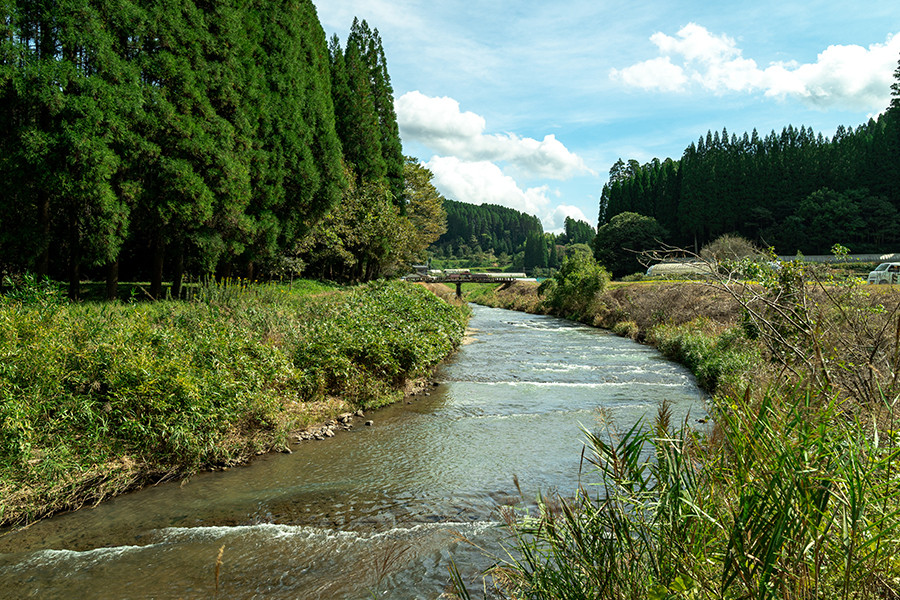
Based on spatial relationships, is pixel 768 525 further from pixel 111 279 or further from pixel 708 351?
pixel 111 279

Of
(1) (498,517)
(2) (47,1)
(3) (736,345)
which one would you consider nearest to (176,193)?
(2) (47,1)

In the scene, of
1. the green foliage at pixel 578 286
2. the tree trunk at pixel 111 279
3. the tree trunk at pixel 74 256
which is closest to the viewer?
the tree trunk at pixel 74 256

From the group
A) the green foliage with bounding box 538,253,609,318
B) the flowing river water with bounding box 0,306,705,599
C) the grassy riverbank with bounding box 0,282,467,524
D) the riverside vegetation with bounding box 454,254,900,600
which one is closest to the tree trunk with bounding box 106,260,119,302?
the grassy riverbank with bounding box 0,282,467,524

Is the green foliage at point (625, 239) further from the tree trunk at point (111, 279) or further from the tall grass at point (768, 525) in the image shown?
the tall grass at point (768, 525)

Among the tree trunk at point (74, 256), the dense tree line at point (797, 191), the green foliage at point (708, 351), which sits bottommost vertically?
the green foliage at point (708, 351)

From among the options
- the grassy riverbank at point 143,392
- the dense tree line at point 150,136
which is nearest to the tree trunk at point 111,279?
the dense tree line at point 150,136

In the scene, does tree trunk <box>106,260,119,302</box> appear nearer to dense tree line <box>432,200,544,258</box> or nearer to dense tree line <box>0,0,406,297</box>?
dense tree line <box>0,0,406,297</box>

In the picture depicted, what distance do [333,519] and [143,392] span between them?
9.03 feet

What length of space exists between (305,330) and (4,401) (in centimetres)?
525

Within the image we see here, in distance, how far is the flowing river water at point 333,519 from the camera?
425 centimetres

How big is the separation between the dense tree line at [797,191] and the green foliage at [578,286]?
115 feet

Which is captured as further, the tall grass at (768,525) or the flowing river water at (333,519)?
the flowing river water at (333,519)

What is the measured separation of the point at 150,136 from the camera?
12.1 m

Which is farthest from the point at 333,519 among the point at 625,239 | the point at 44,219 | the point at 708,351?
the point at 625,239
